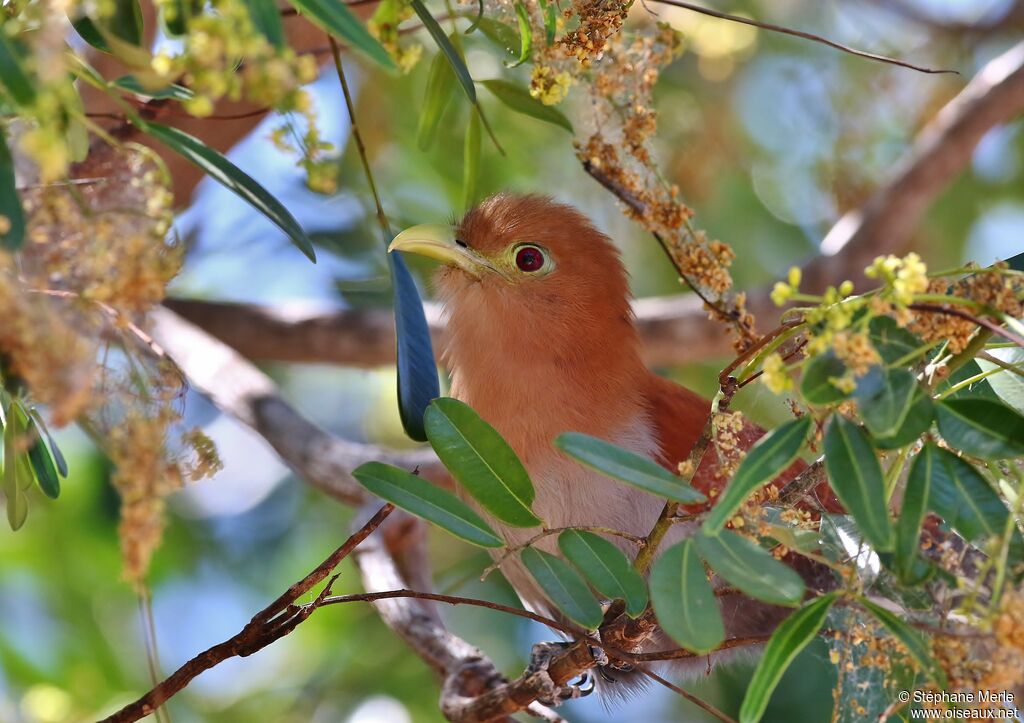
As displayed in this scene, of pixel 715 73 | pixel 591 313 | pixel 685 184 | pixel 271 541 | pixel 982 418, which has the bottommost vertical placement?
pixel 982 418

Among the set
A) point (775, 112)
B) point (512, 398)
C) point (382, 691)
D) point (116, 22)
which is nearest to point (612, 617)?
point (512, 398)

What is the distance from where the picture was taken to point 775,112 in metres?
6.76

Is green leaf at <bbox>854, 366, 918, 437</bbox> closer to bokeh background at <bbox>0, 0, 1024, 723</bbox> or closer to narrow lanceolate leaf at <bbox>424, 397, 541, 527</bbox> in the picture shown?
narrow lanceolate leaf at <bbox>424, 397, 541, 527</bbox>

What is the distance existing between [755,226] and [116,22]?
522 centimetres

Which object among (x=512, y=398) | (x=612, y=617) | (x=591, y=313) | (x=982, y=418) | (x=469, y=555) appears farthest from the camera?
(x=469, y=555)

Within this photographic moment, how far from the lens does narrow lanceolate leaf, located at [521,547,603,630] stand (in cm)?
216

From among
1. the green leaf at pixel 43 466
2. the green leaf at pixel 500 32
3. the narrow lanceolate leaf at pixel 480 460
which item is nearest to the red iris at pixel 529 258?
the green leaf at pixel 500 32

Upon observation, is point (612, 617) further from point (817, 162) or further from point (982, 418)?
point (817, 162)

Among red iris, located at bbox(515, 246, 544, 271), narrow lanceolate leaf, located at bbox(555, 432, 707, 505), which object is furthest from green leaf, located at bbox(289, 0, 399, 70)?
red iris, located at bbox(515, 246, 544, 271)

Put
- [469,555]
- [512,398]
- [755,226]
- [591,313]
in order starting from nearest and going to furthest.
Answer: [512,398]
[591,313]
[469,555]
[755,226]

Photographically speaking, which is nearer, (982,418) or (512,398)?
(982,418)

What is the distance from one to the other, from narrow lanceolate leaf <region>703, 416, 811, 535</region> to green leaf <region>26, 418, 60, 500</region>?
131 cm

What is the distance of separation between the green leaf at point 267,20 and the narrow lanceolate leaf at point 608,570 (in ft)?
3.55

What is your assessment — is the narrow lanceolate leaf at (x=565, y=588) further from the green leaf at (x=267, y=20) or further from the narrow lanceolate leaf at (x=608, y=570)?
the green leaf at (x=267, y=20)
